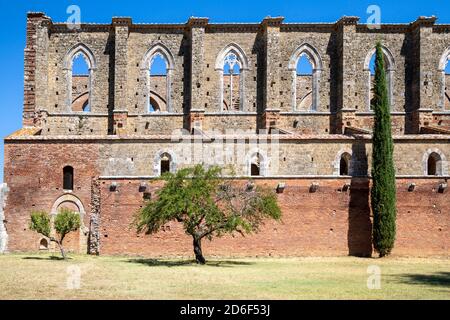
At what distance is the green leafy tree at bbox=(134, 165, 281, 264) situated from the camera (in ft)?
82.5

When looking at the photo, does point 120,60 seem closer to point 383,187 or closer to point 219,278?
point 383,187

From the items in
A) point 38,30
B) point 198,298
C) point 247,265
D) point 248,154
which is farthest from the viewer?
point 38,30

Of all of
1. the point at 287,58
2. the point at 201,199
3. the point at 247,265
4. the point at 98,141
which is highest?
the point at 287,58

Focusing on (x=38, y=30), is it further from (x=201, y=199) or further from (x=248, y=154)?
(x=201, y=199)

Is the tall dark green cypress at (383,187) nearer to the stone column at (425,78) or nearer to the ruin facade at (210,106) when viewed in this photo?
the ruin facade at (210,106)

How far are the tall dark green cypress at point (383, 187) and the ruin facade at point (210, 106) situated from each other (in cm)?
125

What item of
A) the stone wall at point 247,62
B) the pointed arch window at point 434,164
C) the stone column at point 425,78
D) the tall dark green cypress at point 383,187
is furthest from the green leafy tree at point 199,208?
the stone column at point 425,78

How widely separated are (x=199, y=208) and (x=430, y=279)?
27.0ft

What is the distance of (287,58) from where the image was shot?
37812 millimetres

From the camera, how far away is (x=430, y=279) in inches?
813

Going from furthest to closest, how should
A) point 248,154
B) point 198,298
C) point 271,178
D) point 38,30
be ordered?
point 38,30
point 248,154
point 271,178
point 198,298

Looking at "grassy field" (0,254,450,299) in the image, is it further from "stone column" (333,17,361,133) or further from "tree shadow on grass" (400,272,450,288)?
"stone column" (333,17,361,133)

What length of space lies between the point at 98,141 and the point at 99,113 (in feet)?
20.1

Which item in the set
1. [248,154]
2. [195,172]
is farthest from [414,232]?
[195,172]
